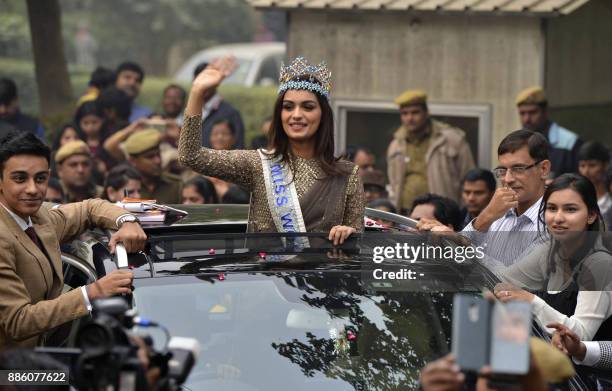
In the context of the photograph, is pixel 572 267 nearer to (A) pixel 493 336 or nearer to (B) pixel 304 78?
(B) pixel 304 78

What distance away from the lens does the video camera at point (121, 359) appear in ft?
11.0

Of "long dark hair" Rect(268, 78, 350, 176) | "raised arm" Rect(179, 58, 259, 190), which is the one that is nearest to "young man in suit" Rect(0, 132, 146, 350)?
"raised arm" Rect(179, 58, 259, 190)

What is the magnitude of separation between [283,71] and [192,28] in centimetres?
2510

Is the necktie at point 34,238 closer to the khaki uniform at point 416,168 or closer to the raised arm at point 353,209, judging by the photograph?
the raised arm at point 353,209

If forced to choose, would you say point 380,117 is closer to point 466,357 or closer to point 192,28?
point 466,357

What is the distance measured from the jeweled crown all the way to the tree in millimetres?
9937

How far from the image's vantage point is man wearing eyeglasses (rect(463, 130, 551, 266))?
584cm

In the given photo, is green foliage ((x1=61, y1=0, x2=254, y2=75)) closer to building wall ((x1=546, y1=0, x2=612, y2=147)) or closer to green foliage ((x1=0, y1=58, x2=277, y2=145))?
green foliage ((x1=0, y1=58, x2=277, y2=145))

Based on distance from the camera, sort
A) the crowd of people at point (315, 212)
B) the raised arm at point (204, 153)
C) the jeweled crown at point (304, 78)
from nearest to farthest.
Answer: the crowd of people at point (315, 212) < the raised arm at point (204, 153) < the jeweled crown at point (304, 78)

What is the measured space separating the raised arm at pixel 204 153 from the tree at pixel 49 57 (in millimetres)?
10119

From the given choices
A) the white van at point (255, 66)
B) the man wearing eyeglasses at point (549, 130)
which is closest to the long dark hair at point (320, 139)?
the man wearing eyeglasses at point (549, 130)

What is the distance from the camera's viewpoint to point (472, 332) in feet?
10.3

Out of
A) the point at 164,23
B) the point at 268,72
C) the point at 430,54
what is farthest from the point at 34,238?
the point at 164,23

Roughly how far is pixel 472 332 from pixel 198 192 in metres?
6.14
